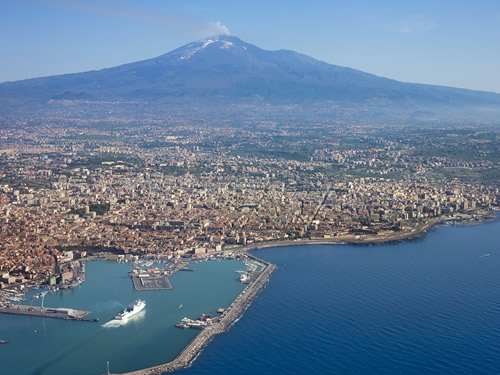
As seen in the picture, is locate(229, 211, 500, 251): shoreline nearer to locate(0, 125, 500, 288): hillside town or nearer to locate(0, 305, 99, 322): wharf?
locate(0, 125, 500, 288): hillside town

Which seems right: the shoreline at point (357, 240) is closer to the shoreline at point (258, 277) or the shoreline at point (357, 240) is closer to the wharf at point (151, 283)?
the shoreline at point (258, 277)

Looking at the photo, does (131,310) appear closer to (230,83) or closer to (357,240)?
(357,240)

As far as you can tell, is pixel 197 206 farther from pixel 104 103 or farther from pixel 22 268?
pixel 104 103

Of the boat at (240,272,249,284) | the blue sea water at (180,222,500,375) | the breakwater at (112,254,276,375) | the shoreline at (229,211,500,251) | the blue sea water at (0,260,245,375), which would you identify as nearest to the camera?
the breakwater at (112,254,276,375)

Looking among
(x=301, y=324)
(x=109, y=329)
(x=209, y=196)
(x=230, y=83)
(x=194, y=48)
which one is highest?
(x=194, y=48)

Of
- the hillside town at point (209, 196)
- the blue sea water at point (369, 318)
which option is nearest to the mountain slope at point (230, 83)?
the hillside town at point (209, 196)

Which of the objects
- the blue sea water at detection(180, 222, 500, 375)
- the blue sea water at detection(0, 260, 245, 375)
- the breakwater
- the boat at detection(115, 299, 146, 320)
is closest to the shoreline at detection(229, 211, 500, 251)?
the blue sea water at detection(180, 222, 500, 375)

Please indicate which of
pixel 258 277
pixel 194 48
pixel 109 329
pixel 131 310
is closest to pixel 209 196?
pixel 258 277
